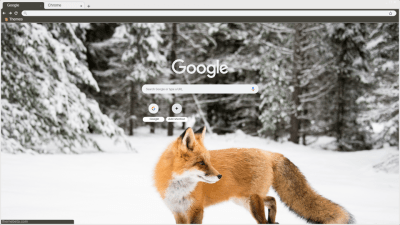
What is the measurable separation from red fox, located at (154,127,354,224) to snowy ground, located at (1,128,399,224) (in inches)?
5.7

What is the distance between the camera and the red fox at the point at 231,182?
2.43m

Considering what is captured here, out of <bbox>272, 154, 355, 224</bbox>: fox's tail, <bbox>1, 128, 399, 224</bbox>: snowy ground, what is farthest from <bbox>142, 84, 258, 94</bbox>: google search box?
<bbox>272, 154, 355, 224</bbox>: fox's tail

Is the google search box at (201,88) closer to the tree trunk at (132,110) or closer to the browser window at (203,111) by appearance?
the browser window at (203,111)

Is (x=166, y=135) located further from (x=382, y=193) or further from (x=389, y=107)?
(x=389, y=107)

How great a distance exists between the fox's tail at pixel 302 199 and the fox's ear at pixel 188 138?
115cm

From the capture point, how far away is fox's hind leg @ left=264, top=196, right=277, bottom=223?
282 cm

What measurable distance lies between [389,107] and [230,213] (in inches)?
147

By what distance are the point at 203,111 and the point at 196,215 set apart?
1.64 m

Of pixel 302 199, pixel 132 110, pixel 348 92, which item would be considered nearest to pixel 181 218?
pixel 302 199

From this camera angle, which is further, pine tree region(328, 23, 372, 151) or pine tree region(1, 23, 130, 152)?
pine tree region(1, 23, 130, 152)

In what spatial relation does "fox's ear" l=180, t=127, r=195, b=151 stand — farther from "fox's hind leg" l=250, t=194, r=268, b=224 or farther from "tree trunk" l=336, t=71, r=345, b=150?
"tree trunk" l=336, t=71, r=345, b=150
